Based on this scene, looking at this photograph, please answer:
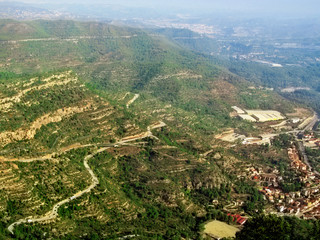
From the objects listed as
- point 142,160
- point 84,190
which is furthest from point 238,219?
point 84,190

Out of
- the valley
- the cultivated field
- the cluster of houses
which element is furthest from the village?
the cultivated field

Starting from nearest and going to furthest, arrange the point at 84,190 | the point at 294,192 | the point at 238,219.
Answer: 1. the point at 84,190
2. the point at 238,219
3. the point at 294,192

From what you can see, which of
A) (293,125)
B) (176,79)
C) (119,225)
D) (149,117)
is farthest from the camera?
(176,79)

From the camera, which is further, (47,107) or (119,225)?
(47,107)

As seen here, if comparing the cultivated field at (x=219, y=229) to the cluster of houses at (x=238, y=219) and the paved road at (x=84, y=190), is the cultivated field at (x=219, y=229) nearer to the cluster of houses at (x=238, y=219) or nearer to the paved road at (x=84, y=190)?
the cluster of houses at (x=238, y=219)

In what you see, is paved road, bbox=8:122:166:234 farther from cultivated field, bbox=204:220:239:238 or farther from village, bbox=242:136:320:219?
village, bbox=242:136:320:219

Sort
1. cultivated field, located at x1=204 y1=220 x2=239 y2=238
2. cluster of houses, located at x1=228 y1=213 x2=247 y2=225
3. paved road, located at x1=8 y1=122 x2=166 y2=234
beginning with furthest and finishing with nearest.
A: cluster of houses, located at x1=228 y1=213 x2=247 y2=225, cultivated field, located at x1=204 y1=220 x2=239 y2=238, paved road, located at x1=8 y1=122 x2=166 y2=234

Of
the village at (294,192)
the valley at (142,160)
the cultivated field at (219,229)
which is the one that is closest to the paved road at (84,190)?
the valley at (142,160)

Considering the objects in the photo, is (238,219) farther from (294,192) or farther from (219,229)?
(294,192)

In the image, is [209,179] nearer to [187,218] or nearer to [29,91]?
[187,218]

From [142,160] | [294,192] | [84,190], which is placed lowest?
[294,192]

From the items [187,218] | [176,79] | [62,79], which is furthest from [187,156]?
[176,79]
